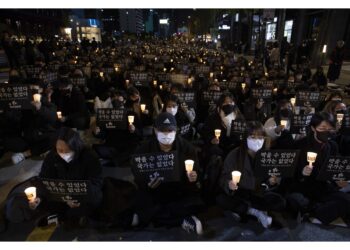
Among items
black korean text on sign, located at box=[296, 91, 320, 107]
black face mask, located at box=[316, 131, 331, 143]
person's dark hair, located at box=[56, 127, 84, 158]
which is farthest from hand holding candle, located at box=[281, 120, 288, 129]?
person's dark hair, located at box=[56, 127, 84, 158]

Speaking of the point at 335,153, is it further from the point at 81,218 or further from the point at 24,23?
the point at 24,23

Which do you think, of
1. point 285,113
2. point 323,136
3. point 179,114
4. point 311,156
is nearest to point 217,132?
point 179,114

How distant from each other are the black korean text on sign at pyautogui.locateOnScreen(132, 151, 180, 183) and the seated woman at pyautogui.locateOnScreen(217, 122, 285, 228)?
729 mm

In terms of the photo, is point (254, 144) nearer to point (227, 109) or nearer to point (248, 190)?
point (248, 190)

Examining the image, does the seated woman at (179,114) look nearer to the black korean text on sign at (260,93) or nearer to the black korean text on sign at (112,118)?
the black korean text on sign at (112,118)

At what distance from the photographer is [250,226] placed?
4254 millimetres

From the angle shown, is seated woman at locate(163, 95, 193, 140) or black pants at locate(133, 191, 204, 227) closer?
black pants at locate(133, 191, 204, 227)

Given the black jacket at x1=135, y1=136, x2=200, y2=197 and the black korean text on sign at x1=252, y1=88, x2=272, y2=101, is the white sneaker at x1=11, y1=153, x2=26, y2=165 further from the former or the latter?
the black korean text on sign at x1=252, y1=88, x2=272, y2=101

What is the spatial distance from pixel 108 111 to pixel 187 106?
2010 mm

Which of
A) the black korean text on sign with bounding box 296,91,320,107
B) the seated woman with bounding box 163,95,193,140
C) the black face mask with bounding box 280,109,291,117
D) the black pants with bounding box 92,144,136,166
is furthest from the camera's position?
the black korean text on sign with bounding box 296,91,320,107

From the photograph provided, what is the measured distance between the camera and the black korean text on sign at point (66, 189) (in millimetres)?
3590

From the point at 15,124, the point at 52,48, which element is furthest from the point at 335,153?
the point at 52,48

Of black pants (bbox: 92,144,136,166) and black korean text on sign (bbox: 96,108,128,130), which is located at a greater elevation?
black korean text on sign (bbox: 96,108,128,130)

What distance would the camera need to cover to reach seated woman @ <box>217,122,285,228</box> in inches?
164
